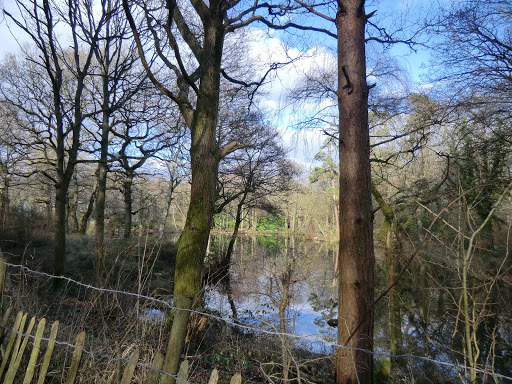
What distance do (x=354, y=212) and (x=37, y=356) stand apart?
8.97 feet

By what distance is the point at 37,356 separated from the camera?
256 cm

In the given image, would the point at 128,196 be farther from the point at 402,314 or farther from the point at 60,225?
the point at 402,314

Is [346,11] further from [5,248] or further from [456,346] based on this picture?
[5,248]

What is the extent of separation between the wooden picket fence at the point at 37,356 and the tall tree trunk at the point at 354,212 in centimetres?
170

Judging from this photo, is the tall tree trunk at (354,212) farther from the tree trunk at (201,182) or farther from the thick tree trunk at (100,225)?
the thick tree trunk at (100,225)

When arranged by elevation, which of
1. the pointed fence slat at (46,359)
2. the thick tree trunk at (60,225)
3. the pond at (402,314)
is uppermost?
the thick tree trunk at (60,225)

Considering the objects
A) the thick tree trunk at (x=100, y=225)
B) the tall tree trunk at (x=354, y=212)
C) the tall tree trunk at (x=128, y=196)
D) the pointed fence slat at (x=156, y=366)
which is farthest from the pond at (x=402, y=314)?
Result: the tall tree trunk at (x=128, y=196)

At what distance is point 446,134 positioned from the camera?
322 inches

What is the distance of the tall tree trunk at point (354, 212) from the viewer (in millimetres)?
3152

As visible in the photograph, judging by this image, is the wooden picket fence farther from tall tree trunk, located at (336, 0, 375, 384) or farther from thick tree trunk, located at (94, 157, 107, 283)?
thick tree trunk, located at (94, 157, 107, 283)

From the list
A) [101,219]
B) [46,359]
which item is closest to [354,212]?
[46,359]

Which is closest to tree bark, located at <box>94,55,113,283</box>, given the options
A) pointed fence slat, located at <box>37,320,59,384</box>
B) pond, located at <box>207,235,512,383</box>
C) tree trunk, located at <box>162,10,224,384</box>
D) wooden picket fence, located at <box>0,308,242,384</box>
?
pond, located at <box>207,235,512,383</box>

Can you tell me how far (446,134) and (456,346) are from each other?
16.3 feet

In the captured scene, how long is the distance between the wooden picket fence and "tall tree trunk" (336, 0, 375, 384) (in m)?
1.70
